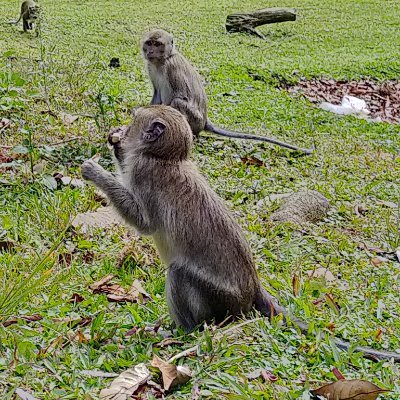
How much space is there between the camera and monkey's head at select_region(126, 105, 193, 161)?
145 inches

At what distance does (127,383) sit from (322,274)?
2011mm

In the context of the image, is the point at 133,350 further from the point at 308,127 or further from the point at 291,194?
the point at 308,127

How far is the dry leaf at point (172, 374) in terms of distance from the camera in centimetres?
280

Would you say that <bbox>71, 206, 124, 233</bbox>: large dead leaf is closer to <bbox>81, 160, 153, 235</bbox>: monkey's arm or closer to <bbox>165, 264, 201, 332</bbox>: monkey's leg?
<bbox>81, 160, 153, 235</bbox>: monkey's arm

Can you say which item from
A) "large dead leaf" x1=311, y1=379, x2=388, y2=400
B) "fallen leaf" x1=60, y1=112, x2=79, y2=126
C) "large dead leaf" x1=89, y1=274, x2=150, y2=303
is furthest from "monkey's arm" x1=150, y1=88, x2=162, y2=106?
"large dead leaf" x1=311, y1=379, x2=388, y2=400

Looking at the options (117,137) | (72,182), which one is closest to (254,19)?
(72,182)

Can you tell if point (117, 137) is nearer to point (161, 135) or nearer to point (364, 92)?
point (161, 135)

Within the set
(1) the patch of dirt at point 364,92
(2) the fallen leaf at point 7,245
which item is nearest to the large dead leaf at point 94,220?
(2) the fallen leaf at point 7,245

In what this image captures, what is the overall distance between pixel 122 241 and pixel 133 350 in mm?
1571

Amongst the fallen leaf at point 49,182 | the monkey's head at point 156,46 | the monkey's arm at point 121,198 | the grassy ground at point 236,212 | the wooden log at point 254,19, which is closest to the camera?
the grassy ground at point 236,212

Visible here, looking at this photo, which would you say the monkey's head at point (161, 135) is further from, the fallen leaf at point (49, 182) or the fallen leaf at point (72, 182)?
the fallen leaf at point (72, 182)

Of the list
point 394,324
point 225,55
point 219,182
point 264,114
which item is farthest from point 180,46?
point 394,324

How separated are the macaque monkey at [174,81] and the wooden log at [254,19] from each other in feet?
19.0

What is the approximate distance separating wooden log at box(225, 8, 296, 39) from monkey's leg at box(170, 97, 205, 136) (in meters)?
6.14
